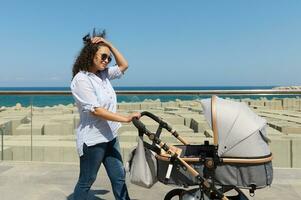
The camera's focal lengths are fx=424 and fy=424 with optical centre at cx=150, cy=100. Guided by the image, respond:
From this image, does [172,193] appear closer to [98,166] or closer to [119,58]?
[98,166]

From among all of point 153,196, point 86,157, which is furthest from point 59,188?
point 86,157

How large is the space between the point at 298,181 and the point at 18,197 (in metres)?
2.87

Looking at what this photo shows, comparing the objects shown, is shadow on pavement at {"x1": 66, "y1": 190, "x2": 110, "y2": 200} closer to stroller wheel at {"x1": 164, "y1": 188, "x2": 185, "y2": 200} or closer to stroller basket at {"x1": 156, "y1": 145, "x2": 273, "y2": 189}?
stroller wheel at {"x1": 164, "y1": 188, "x2": 185, "y2": 200}

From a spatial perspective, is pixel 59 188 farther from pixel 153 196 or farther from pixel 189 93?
pixel 189 93

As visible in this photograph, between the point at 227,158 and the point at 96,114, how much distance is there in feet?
3.04

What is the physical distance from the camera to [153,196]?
4.01m

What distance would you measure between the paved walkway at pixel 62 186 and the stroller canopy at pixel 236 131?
132 cm

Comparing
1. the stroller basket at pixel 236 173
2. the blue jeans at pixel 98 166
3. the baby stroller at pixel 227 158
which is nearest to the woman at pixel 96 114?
the blue jeans at pixel 98 166

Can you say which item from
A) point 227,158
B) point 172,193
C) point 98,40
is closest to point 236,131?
point 227,158

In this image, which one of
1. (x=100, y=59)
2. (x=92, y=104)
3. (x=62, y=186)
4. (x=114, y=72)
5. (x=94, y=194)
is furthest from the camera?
(x=62, y=186)

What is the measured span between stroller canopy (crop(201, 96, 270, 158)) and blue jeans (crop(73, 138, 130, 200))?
2.59 feet

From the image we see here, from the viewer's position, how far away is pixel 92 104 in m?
2.89

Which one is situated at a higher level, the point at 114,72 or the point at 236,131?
the point at 114,72

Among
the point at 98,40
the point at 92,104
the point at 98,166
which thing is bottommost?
the point at 98,166
